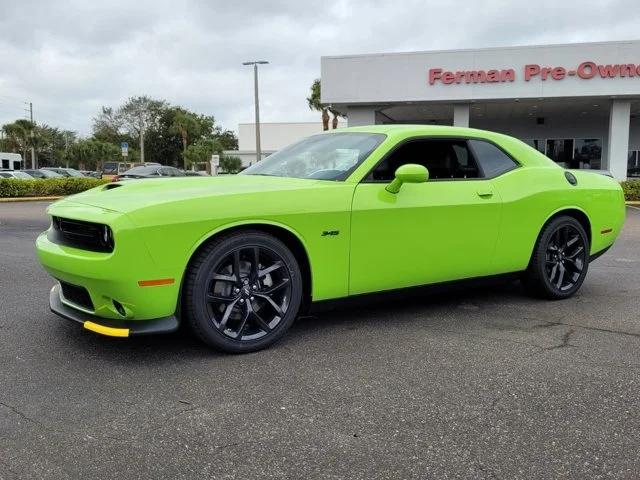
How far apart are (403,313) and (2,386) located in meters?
2.87

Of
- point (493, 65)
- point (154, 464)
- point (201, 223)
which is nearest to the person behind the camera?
point (154, 464)

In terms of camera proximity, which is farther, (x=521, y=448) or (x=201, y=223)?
(x=201, y=223)

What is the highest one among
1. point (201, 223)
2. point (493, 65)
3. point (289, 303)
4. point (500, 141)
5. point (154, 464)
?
point (493, 65)

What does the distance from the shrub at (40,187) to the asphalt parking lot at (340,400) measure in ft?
64.6

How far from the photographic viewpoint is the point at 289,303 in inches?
154

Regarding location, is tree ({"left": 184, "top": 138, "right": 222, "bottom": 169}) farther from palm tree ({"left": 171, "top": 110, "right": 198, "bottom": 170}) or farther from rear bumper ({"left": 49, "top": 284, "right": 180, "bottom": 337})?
rear bumper ({"left": 49, "top": 284, "right": 180, "bottom": 337})

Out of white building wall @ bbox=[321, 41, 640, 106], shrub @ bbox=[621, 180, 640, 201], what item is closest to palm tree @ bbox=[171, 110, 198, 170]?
white building wall @ bbox=[321, 41, 640, 106]

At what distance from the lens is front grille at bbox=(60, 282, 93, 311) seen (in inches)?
144

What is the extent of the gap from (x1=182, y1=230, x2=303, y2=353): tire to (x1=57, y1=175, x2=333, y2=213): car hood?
0.33 meters

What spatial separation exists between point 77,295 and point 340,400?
5.92ft

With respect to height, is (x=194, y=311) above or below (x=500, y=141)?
below

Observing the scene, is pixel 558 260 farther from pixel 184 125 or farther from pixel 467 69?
pixel 184 125

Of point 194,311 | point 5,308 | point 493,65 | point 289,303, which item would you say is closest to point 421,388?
point 289,303

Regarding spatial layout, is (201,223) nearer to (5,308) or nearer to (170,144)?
(5,308)
